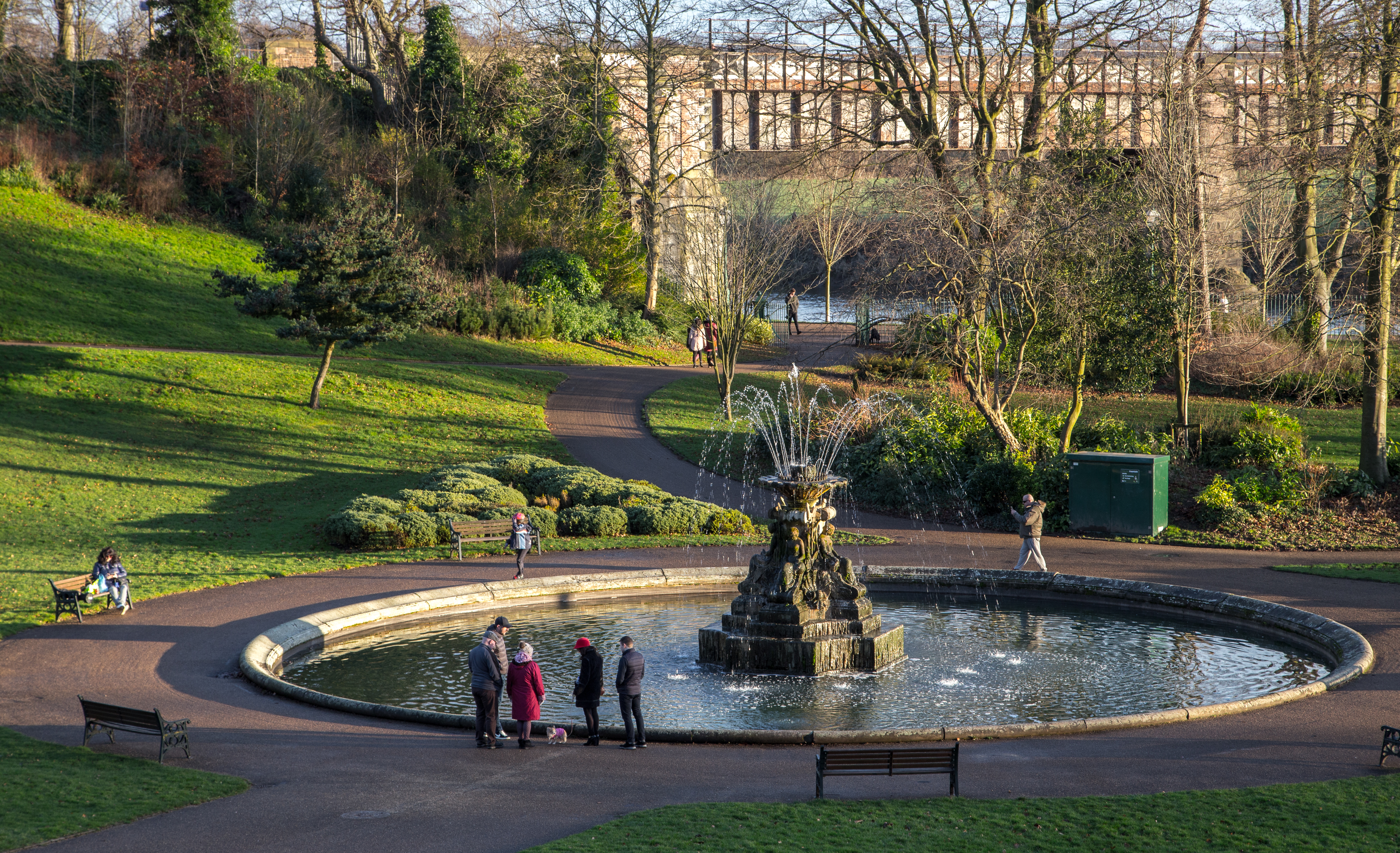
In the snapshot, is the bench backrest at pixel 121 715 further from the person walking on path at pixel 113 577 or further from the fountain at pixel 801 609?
the fountain at pixel 801 609

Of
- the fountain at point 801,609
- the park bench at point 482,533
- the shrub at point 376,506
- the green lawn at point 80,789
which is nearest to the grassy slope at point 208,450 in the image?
the park bench at point 482,533

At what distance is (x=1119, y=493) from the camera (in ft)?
72.0

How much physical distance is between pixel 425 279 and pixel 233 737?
21.1 metres

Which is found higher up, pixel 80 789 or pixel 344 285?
pixel 344 285

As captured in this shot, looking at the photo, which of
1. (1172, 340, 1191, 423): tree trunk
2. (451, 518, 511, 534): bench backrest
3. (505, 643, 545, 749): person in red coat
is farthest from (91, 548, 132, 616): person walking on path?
(1172, 340, 1191, 423): tree trunk

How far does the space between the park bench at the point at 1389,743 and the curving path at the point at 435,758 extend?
0.70 feet

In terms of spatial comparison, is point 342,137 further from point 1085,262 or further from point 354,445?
point 1085,262

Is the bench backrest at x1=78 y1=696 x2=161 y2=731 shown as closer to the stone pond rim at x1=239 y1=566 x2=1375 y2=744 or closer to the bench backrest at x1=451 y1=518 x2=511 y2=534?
the stone pond rim at x1=239 y1=566 x2=1375 y2=744

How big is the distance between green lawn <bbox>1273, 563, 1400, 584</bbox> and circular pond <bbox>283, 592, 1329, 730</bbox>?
3.97 metres

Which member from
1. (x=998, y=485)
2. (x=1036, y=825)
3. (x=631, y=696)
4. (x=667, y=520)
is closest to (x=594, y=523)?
(x=667, y=520)

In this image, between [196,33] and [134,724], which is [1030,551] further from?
[196,33]

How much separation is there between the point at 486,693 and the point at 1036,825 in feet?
17.2

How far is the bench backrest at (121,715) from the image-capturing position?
9969 mm

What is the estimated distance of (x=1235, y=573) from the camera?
61.0ft
